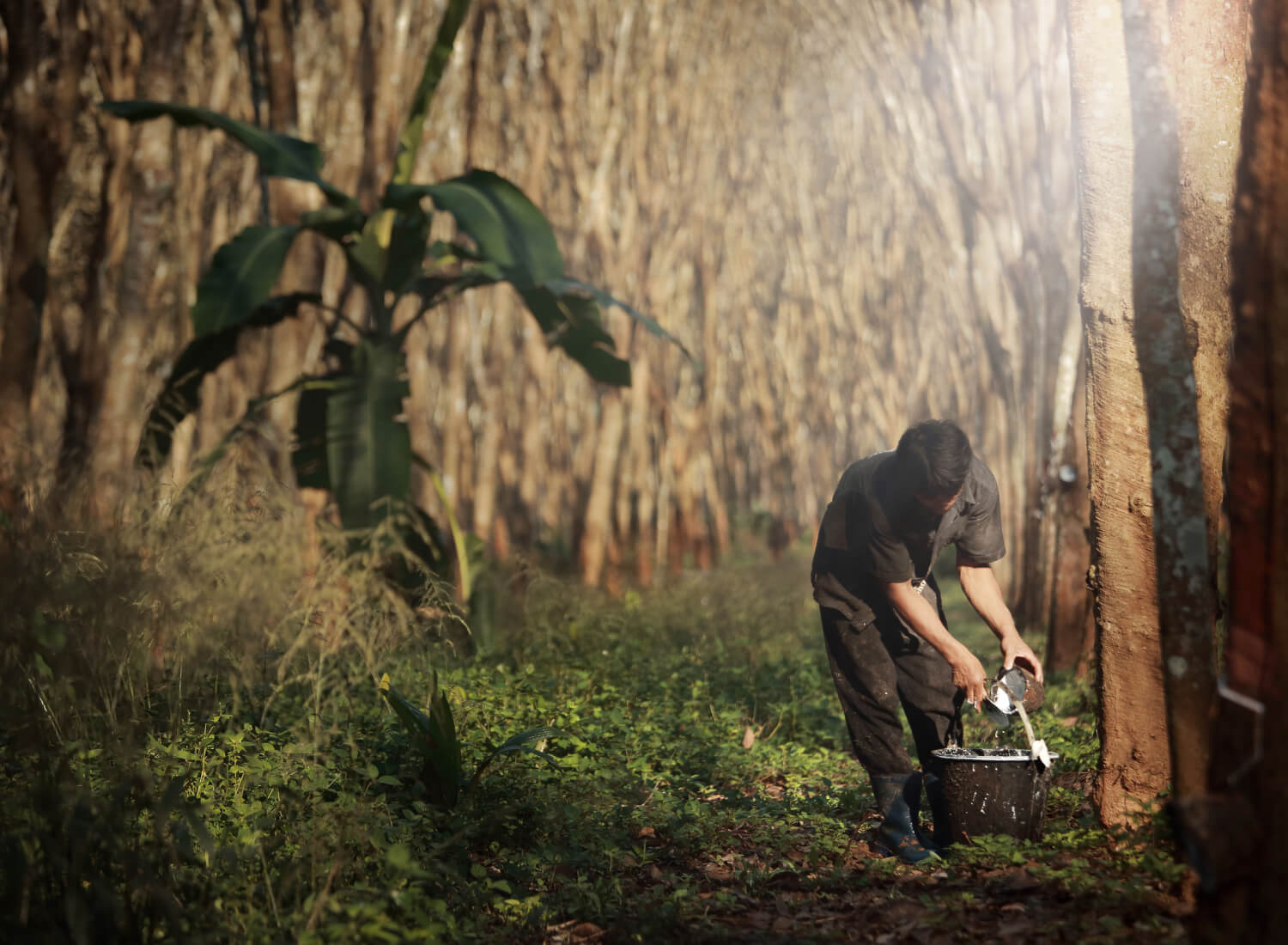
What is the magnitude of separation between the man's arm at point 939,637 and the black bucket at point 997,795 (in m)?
0.27

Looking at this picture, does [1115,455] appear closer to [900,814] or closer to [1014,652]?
[1014,652]

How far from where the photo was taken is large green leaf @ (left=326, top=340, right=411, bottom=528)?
274 inches

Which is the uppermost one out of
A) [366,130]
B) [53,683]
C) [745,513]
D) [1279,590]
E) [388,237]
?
[366,130]

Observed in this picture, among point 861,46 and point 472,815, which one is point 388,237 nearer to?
point 472,815

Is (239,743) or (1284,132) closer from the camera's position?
(1284,132)

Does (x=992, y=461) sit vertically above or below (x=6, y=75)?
below

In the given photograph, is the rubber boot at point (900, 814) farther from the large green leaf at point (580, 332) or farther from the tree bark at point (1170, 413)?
the large green leaf at point (580, 332)

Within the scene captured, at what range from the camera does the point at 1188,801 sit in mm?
2506

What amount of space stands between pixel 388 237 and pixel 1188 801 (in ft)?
20.8

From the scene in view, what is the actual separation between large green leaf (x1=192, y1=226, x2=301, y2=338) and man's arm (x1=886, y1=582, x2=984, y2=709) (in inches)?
157

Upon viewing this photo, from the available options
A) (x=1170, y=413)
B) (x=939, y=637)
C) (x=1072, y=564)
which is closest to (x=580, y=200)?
(x=1072, y=564)

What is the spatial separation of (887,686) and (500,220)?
3.56 meters

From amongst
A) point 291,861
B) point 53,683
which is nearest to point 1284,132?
point 291,861

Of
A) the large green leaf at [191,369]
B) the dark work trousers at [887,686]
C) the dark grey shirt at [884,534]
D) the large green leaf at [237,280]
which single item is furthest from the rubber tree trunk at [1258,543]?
the large green leaf at [191,369]
